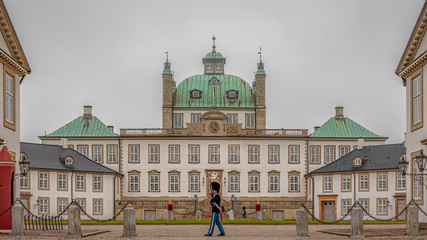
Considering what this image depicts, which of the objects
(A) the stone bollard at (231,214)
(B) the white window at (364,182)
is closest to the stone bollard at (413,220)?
(A) the stone bollard at (231,214)

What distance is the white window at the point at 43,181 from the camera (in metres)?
64.9

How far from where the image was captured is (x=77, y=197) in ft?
225

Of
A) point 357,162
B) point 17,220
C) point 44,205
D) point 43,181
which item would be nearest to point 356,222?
point 17,220

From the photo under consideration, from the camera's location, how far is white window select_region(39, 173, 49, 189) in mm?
64938

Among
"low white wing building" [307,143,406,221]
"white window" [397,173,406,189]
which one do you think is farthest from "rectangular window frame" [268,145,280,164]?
"white window" [397,173,406,189]

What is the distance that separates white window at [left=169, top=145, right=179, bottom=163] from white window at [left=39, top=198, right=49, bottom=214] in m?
13.8

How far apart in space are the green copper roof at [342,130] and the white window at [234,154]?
9.10 m

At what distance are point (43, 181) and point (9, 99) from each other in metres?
35.0

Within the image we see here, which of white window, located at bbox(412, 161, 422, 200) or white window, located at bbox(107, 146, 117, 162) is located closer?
white window, located at bbox(412, 161, 422, 200)

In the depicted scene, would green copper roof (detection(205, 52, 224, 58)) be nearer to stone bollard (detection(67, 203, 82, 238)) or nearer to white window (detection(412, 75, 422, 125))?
white window (detection(412, 75, 422, 125))

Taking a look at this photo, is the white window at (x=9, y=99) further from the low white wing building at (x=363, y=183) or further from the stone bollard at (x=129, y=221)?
the low white wing building at (x=363, y=183)

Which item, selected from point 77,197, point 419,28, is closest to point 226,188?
point 77,197

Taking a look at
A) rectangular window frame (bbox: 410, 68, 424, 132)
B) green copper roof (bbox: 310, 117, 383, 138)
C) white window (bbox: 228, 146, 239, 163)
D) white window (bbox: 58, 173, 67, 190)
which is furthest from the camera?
green copper roof (bbox: 310, 117, 383, 138)

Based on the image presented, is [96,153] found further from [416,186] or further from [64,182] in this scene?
[416,186]
